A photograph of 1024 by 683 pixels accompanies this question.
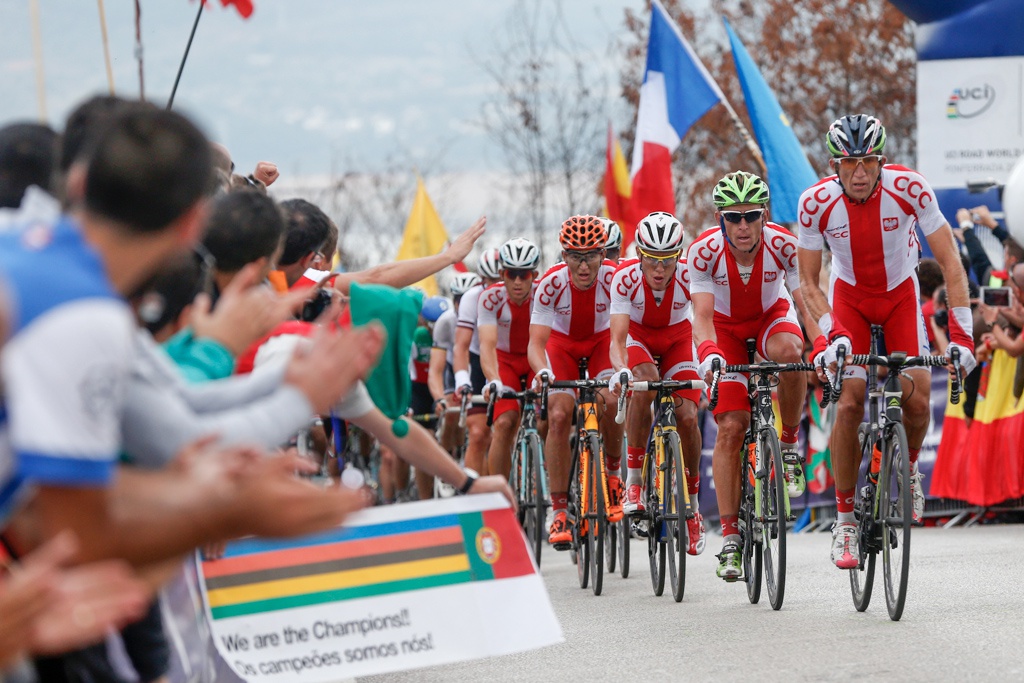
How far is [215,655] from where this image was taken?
4953mm

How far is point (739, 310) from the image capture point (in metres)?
9.96

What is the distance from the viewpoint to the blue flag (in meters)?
15.7

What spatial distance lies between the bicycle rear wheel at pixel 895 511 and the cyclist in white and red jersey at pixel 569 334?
123 inches

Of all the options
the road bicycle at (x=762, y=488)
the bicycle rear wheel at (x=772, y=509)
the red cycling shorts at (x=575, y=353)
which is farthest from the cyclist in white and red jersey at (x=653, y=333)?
the bicycle rear wheel at (x=772, y=509)

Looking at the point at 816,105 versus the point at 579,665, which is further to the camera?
the point at 816,105

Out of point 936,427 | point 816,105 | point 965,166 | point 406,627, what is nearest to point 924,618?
point 406,627

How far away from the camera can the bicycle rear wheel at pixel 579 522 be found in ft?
36.5

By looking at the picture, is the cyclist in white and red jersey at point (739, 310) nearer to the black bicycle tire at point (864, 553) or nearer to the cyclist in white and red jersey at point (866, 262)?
the cyclist in white and red jersey at point (866, 262)

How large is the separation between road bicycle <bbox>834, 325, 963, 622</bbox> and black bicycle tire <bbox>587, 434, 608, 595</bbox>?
2456mm

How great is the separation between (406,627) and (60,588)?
7.83 ft

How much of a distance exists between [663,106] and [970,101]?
452 centimetres

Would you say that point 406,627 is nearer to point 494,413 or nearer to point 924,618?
point 924,618

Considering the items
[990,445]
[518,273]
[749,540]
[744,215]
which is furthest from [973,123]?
[749,540]

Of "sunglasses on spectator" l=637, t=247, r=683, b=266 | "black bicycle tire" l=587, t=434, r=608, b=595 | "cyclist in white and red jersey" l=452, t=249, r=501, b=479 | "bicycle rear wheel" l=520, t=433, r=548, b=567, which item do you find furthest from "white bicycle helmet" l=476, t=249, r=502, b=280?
"sunglasses on spectator" l=637, t=247, r=683, b=266
